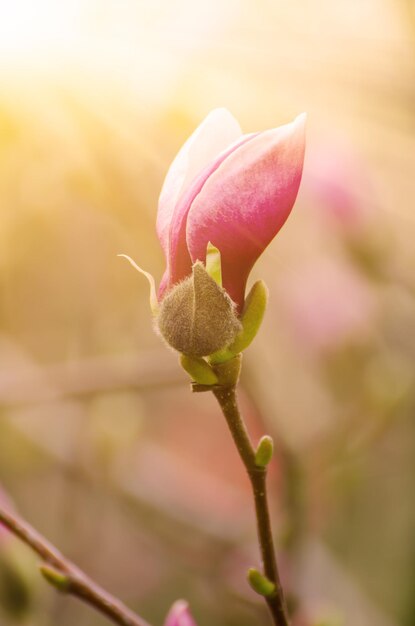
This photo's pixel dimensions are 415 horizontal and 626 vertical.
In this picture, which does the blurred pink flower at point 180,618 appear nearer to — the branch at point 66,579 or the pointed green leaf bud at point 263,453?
the branch at point 66,579

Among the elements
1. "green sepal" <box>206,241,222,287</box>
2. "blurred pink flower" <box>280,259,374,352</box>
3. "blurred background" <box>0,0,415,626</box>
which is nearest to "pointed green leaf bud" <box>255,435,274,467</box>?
"green sepal" <box>206,241,222,287</box>

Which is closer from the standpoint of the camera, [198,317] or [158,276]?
[198,317]

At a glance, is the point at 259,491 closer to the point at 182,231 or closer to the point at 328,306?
the point at 182,231

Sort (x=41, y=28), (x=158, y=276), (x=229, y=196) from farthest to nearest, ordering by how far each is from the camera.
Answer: (x=158, y=276)
(x=41, y=28)
(x=229, y=196)

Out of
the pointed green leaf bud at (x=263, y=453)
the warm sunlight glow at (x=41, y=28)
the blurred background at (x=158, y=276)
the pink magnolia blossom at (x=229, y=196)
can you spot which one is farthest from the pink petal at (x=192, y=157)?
the warm sunlight glow at (x=41, y=28)

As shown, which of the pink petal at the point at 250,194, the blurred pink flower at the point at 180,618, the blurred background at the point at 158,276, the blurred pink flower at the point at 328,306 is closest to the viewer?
the pink petal at the point at 250,194

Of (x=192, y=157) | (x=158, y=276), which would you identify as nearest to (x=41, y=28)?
(x=158, y=276)
